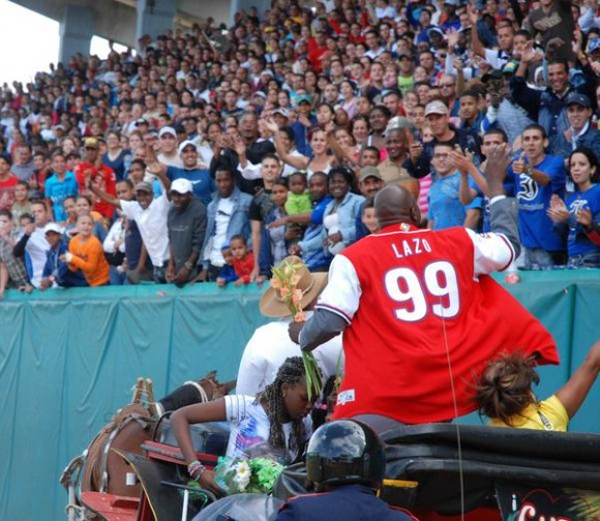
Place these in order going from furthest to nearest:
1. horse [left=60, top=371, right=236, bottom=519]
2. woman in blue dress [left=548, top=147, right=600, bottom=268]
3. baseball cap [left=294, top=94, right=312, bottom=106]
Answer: baseball cap [left=294, top=94, right=312, bottom=106] → woman in blue dress [left=548, top=147, right=600, bottom=268] → horse [left=60, top=371, right=236, bottom=519]

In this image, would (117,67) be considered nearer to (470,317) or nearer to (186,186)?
(186,186)

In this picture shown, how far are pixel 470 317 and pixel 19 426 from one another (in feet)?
37.0

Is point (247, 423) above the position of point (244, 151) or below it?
below

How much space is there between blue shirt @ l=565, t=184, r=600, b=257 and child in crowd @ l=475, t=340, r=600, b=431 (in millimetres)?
4234

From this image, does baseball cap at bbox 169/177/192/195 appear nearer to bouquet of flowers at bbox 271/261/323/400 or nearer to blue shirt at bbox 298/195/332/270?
blue shirt at bbox 298/195/332/270

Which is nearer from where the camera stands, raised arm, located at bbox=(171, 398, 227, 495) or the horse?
raised arm, located at bbox=(171, 398, 227, 495)

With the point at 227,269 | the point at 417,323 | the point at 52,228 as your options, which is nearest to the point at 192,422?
the point at 417,323

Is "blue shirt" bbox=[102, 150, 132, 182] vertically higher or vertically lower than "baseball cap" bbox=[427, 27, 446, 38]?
lower

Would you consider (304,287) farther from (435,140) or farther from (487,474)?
(435,140)

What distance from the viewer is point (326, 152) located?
525 inches

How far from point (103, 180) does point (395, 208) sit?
12548mm

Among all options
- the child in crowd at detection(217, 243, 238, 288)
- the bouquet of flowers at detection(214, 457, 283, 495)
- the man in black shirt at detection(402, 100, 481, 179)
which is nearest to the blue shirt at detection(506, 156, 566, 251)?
the man in black shirt at detection(402, 100, 481, 179)

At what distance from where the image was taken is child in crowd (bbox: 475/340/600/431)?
501 cm

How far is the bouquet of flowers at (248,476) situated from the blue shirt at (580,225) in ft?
13.8
